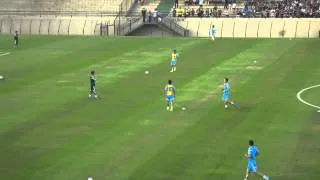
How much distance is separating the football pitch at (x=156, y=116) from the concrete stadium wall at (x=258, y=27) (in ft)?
40.5

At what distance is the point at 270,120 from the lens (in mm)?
35500

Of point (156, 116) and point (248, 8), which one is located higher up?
point (248, 8)

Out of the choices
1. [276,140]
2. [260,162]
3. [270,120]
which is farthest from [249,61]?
[260,162]

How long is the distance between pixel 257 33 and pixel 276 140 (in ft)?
146

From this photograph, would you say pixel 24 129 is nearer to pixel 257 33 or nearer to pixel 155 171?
pixel 155 171

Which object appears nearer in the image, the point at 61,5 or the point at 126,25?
the point at 126,25

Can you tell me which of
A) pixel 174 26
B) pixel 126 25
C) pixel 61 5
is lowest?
pixel 126 25

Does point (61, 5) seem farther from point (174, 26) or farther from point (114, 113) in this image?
point (114, 113)

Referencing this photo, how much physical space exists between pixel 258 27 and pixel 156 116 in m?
41.0

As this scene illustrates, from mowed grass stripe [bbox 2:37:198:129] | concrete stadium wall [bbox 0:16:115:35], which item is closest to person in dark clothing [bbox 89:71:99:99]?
mowed grass stripe [bbox 2:37:198:129]

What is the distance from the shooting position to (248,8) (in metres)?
82.1

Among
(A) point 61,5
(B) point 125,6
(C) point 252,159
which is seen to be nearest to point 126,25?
(B) point 125,6

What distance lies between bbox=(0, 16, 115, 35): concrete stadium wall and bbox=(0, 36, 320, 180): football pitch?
62.5 ft

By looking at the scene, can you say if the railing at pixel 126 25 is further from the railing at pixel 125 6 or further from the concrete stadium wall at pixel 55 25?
the railing at pixel 125 6
